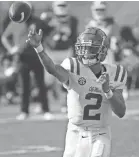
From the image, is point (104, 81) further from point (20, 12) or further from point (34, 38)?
point (20, 12)

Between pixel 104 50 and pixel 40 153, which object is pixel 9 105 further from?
pixel 104 50

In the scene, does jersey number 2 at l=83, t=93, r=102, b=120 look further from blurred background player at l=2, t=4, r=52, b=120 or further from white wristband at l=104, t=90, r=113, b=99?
blurred background player at l=2, t=4, r=52, b=120

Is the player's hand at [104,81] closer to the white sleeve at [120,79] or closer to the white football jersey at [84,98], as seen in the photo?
the white football jersey at [84,98]

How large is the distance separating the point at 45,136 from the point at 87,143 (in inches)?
123

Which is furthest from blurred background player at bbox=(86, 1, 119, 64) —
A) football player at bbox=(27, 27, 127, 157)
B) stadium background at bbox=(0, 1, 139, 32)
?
stadium background at bbox=(0, 1, 139, 32)

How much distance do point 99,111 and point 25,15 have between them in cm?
122

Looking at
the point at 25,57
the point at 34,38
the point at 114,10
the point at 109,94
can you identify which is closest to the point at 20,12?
the point at 34,38

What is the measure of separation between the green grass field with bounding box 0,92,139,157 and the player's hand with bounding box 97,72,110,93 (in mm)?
2049

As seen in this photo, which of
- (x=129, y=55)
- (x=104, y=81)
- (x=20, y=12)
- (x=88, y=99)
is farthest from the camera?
(x=129, y=55)

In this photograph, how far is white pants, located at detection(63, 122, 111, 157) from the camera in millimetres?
4492

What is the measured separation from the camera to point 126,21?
14.6 m

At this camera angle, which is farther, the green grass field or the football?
the green grass field

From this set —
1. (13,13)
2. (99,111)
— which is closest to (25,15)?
(13,13)

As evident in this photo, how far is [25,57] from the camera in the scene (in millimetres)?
9445
